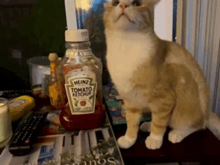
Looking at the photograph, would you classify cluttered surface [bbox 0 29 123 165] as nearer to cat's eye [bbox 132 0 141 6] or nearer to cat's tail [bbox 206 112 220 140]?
cat's eye [bbox 132 0 141 6]

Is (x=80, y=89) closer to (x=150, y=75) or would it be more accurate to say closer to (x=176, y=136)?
A: (x=150, y=75)

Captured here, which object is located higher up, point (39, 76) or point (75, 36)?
point (75, 36)

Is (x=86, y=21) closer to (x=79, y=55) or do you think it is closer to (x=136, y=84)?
(x=79, y=55)

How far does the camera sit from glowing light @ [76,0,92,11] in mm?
1148

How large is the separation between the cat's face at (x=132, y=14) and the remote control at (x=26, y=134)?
421 mm

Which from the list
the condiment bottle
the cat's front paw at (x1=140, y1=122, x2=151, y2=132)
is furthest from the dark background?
the cat's front paw at (x1=140, y1=122, x2=151, y2=132)

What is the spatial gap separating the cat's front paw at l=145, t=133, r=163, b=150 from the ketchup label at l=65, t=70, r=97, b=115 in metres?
0.23

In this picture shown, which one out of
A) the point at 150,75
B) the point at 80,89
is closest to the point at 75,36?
the point at 80,89

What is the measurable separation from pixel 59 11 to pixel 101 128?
30.1 inches

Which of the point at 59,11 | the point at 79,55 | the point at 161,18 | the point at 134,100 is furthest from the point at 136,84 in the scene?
the point at 59,11

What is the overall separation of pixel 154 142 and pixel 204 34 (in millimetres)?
570

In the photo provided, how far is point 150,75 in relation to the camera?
59cm

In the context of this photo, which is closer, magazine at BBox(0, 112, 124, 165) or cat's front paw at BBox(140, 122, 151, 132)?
magazine at BBox(0, 112, 124, 165)

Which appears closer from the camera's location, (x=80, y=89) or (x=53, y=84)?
(x=80, y=89)
